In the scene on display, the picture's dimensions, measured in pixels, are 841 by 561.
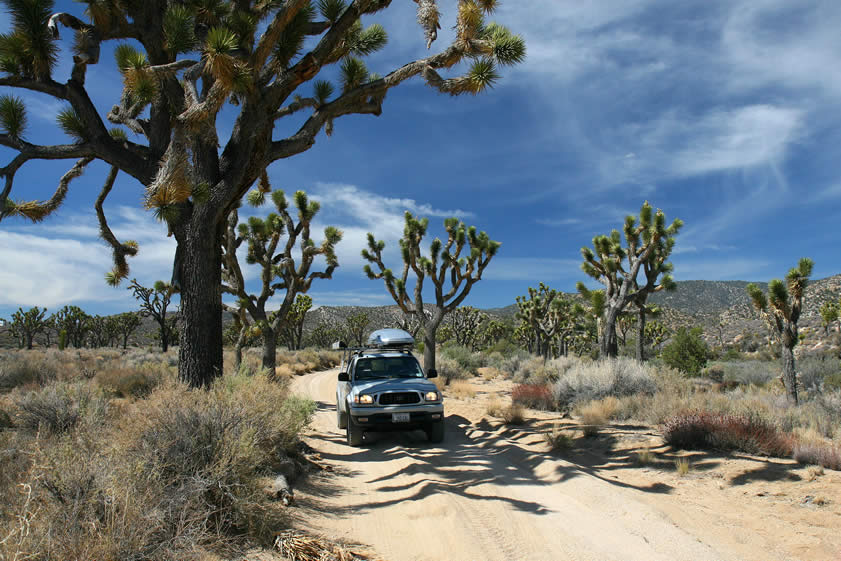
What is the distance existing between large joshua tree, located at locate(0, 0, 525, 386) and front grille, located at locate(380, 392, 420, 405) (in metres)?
2.81

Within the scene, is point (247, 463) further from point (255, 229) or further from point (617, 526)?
point (255, 229)

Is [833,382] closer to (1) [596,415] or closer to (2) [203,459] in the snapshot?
(1) [596,415]

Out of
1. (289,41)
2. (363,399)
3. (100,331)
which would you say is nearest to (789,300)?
(363,399)

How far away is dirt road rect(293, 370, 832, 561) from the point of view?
420 cm

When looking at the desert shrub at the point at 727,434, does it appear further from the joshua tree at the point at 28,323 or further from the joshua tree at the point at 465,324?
the joshua tree at the point at 28,323

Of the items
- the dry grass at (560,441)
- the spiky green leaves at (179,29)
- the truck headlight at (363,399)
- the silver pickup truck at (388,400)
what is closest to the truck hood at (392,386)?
the silver pickup truck at (388,400)

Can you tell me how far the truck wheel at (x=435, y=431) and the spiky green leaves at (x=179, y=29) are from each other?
735cm

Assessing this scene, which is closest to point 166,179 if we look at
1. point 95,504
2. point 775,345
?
point 95,504

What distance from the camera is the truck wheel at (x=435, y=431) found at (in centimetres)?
873

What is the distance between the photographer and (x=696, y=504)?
17.9ft

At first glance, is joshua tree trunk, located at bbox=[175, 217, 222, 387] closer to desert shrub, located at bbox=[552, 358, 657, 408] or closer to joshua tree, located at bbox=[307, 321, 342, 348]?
desert shrub, located at bbox=[552, 358, 657, 408]

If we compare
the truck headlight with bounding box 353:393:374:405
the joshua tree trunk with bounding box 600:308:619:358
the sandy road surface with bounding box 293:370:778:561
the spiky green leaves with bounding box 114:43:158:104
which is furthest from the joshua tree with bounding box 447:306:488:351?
the spiky green leaves with bounding box 114:43:158:104

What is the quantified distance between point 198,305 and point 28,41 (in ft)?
14.3

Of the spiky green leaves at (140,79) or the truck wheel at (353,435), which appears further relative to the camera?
the truck wheel at (353,435)
